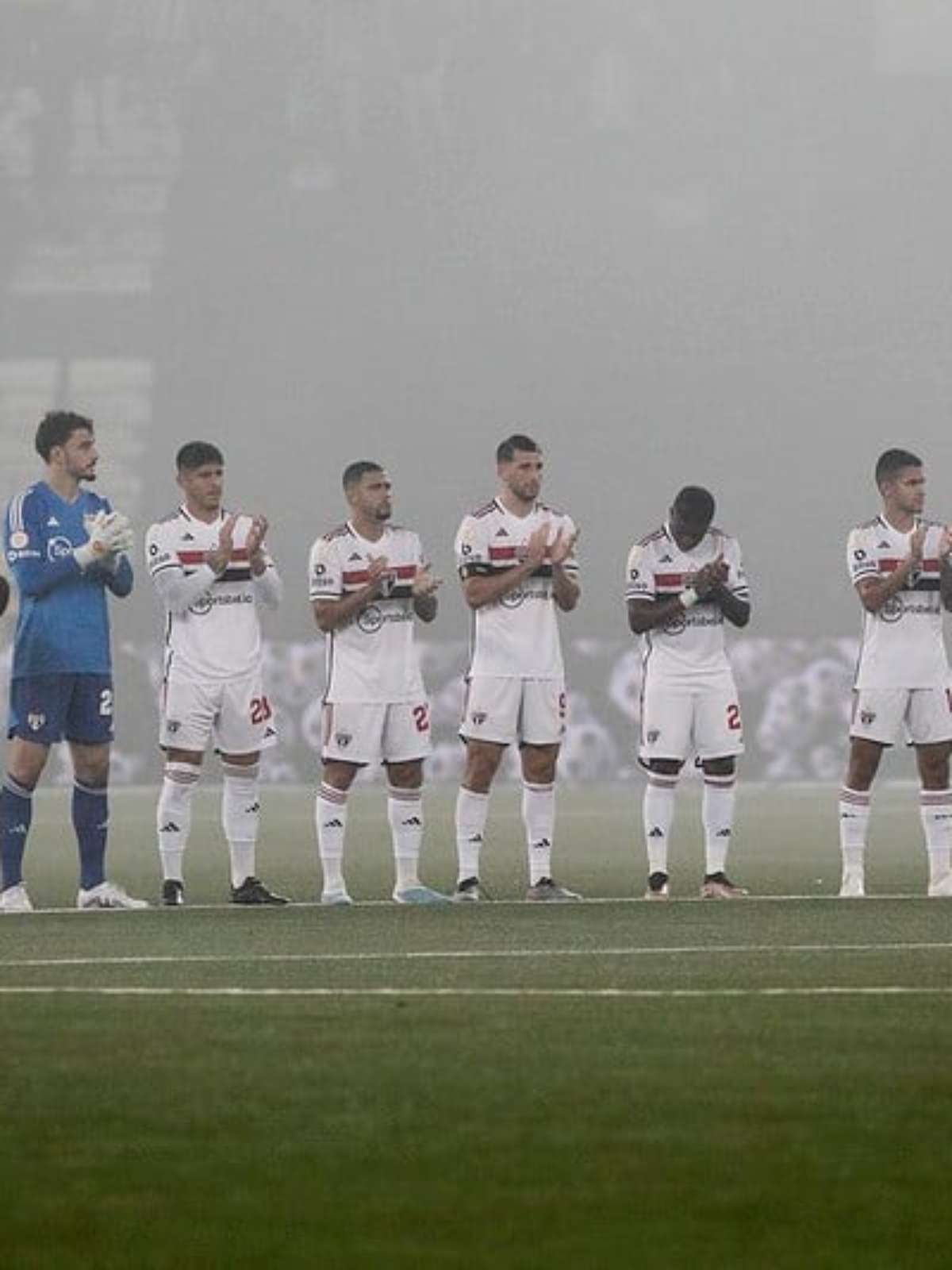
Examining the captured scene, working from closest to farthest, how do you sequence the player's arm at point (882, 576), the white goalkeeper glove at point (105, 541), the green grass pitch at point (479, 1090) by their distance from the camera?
the green grass pitch at point (479, 1090) < the white goalkeeper glove at point (105, 541) < the player's arm at point (882, 576)

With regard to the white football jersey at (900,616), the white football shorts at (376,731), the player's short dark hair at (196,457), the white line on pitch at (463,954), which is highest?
the player's short dark hair at (196,457)

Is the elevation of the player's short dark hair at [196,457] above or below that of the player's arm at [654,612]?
above

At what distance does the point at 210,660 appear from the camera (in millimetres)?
14070

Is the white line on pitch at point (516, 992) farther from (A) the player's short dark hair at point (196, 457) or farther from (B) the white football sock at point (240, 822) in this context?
(A) the player's short dark hair at point (196, 457)

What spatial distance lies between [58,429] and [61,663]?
3.06 ft

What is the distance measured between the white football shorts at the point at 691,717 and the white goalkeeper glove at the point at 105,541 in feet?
7.68

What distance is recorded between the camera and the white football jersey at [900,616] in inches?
552

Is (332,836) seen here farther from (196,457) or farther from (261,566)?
(196,457)

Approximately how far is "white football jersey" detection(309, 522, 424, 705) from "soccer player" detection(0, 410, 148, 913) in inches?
34.3

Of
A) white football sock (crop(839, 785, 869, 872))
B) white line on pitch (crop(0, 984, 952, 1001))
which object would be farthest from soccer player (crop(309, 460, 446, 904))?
white line on pitch (crop(0, 984, 952, 1001))

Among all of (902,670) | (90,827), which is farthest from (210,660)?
(902,670)

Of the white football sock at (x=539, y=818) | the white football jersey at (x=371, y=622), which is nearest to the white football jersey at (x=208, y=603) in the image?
the white football jersey at (x=371, y=622)

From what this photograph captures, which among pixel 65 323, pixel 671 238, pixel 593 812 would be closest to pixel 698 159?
pixel 671 238

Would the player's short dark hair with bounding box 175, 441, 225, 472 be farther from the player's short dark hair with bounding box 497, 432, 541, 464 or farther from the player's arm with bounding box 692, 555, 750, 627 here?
the player's arm with bounding box 692, 555, 750, 627
